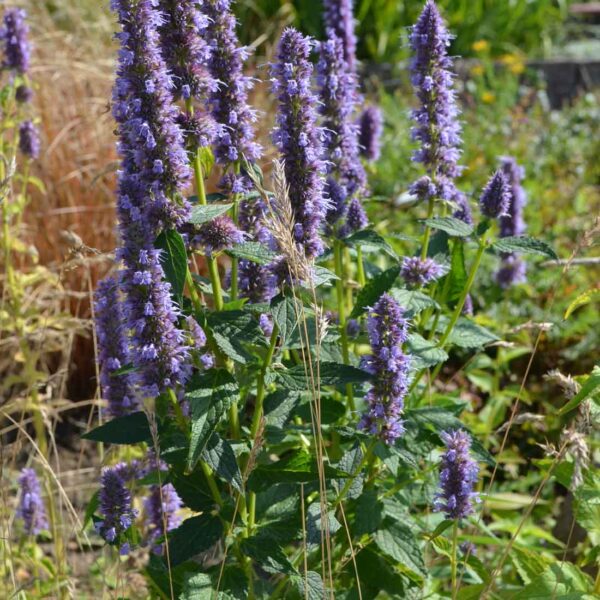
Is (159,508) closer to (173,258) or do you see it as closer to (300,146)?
(173,258)

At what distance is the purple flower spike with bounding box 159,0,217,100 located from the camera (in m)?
2.04

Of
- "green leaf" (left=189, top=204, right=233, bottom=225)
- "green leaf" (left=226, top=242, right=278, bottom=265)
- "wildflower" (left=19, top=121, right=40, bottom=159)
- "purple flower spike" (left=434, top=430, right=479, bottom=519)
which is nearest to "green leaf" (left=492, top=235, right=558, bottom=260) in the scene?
"purple flower spike" (left=434, top=430, right=479, bottom=519)

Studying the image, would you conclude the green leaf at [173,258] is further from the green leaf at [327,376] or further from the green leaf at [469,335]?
the green leaf at [469,335]

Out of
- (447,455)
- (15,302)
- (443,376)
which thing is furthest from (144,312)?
(443,376)

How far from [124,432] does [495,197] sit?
130cm

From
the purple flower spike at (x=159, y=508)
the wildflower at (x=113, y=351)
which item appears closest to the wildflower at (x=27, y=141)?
the wildflower at (x=113, y=351)

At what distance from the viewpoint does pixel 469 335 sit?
2.78m

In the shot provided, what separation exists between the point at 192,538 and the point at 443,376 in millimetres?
2763

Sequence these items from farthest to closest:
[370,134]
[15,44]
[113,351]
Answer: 1. [15,44]
2. [370,134]
3. [113,351]

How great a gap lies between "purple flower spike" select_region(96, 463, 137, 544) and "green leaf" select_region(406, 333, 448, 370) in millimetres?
801

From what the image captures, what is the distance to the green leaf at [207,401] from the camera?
1.96 m

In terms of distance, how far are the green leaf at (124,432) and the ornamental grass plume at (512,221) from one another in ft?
5.38

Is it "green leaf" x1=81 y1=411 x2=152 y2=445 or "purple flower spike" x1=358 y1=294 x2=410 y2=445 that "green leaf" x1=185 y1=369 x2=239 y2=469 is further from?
"purple flower spike" x1=358 y1=294 x2=410 y2=445

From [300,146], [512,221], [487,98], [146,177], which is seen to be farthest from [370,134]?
[487,98]
